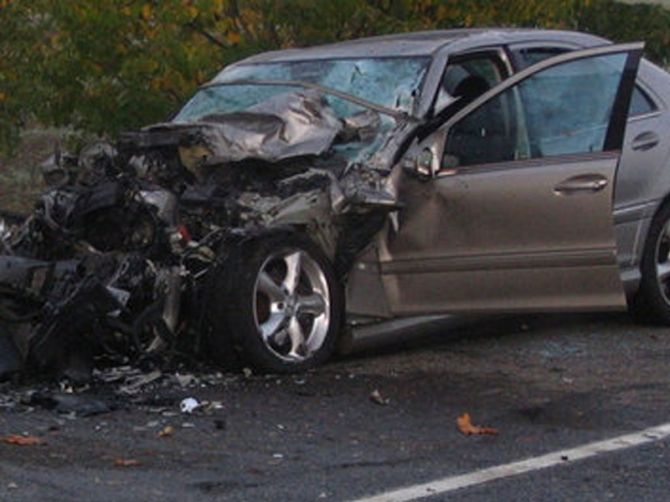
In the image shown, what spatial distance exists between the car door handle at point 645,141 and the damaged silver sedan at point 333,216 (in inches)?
13.9

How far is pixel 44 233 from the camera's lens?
8438mm

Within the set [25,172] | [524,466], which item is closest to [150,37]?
[25,172]

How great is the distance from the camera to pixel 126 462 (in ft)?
21.4

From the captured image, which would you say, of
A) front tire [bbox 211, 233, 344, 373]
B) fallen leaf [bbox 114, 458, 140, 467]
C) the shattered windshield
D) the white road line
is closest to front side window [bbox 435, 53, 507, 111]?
the shattered windshield

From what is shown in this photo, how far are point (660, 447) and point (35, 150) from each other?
38.9ft

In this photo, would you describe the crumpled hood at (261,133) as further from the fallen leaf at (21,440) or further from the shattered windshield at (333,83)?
the fallen leaf at (21,440)

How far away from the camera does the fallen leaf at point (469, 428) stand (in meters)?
7.16

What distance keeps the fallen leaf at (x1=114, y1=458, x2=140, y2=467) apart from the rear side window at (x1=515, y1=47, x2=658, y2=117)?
381 cm

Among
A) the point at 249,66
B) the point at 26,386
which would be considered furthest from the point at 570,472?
the point at 249,66

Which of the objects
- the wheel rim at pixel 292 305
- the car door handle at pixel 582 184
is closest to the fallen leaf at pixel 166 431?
the wheel rim at pixel 292 305

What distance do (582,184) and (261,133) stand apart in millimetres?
1671

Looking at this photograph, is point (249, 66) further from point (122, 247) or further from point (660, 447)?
point (660, 447)

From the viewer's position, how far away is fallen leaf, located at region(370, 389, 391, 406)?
7.73 m

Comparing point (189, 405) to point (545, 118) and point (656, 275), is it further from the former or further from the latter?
point (656, 275)
